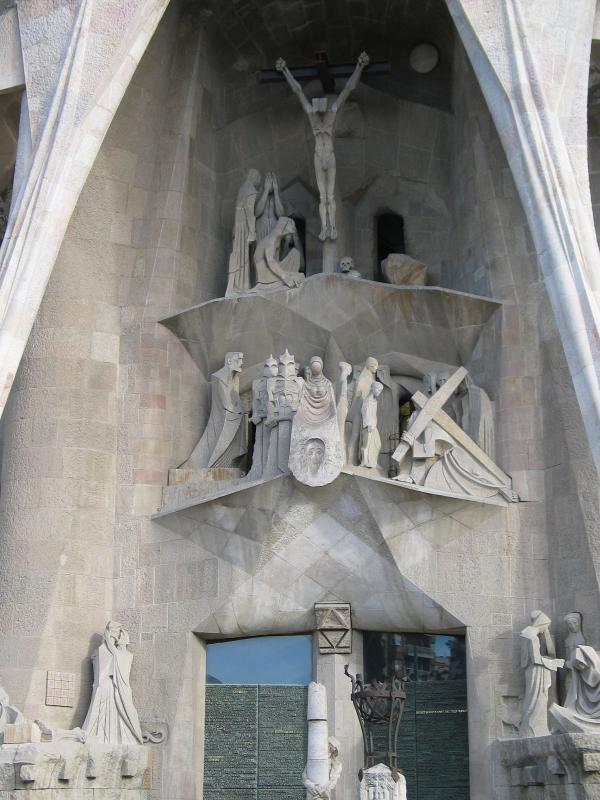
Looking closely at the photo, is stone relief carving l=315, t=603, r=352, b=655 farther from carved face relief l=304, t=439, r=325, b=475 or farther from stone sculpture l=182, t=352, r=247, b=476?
stone sculpture l=182, t=352, r=247, b=476

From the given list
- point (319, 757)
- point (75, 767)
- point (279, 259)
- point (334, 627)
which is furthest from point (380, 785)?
point (279, 259)

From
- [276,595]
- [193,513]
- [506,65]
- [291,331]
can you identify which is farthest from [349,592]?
[506,65]

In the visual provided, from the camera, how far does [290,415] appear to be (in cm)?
1373

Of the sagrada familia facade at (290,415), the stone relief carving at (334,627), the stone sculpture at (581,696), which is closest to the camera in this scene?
the stone sculpture at (581,696)

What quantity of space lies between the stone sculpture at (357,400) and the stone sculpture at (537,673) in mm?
2282

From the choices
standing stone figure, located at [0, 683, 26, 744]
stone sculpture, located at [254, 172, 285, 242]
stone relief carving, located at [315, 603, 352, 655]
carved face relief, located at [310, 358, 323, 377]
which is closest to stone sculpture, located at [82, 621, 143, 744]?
standing stone figure, located at [0, 683, 26, 744]

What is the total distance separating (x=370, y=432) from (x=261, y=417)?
102 cm

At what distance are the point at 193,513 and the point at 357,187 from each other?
4038 millimetres

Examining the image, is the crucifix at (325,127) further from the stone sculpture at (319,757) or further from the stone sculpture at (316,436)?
the stone sculpture at (319,757)

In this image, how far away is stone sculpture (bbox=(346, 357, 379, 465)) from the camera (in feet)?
45.6

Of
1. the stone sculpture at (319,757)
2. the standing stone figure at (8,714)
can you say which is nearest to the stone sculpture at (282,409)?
the standing stone figure at (8,714)

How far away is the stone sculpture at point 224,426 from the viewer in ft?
47.0

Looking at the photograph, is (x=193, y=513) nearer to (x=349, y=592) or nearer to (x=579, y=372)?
(x=349, y=592)

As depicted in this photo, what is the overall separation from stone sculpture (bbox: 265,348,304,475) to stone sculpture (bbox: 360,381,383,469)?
2.11 feet
